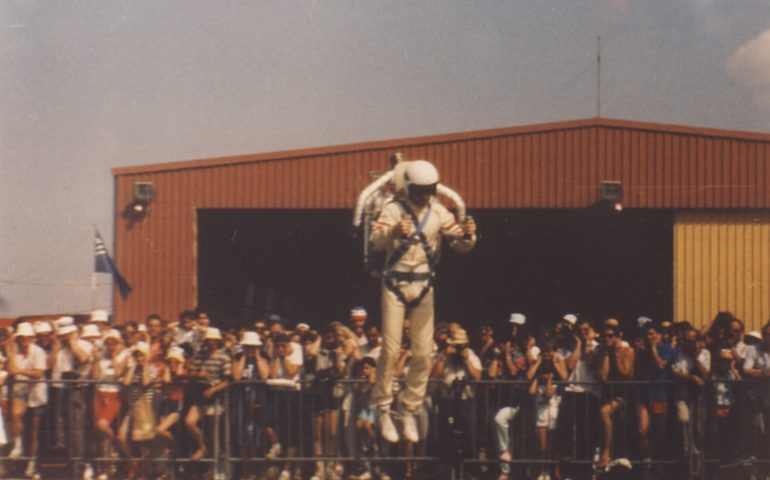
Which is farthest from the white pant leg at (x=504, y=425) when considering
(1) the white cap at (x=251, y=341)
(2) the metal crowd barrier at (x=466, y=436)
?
(1) the white cap at (x=251, y=341)

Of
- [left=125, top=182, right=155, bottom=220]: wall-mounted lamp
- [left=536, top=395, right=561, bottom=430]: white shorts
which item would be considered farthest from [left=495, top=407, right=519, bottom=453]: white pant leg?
[left=125, top=182, right=155, bottom=220]: wall-mounted lamp

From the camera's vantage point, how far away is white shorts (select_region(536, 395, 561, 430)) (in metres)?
11.4

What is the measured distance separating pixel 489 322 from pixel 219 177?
7.10 metres

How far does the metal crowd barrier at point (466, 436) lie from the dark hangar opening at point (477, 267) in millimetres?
7612

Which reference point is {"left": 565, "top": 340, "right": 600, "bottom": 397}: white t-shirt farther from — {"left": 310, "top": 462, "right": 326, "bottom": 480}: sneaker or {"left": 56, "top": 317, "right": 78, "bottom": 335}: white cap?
{"left": 56, "top": 317, "right": 78, "bottom": 335}: white cap

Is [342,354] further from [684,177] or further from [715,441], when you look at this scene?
[684,177]

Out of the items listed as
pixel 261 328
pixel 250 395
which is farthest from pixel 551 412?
pixel 261 328

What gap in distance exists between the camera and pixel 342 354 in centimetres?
1178

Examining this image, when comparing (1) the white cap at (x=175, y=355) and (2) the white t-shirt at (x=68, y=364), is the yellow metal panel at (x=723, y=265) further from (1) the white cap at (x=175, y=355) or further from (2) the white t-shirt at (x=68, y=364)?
(2) the white t-shirt at (x=68, y=364)

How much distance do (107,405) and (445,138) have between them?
8.42 metres

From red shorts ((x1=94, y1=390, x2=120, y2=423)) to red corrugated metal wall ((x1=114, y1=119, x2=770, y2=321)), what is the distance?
6.38m

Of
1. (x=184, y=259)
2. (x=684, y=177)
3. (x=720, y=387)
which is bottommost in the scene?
(x=720, y=387)

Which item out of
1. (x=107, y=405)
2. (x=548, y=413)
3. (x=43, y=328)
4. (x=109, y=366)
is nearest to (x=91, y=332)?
(x=43, y=328)

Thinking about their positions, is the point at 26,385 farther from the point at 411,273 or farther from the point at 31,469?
the point at 411,273
